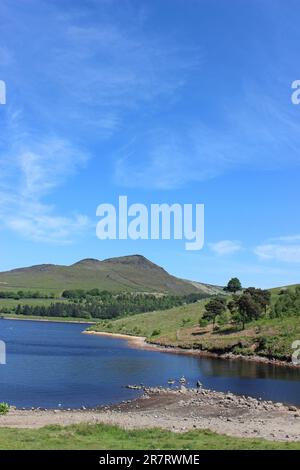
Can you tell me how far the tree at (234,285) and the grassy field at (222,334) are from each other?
2024 cm

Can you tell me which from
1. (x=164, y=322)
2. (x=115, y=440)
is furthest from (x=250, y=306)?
(x=115, y=440)

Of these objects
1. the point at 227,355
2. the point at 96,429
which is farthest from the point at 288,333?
the point at 96,429

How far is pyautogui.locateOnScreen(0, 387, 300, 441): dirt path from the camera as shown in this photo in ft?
139

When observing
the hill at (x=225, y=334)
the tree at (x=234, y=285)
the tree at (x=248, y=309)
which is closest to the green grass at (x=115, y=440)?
the hill at (x=225, y=334)

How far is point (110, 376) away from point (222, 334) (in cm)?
5035

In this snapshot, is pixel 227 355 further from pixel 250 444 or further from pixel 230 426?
pixel 250 444

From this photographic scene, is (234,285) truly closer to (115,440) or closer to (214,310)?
(214,310)

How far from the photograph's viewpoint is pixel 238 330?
125375mm

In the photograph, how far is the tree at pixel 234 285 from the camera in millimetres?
189625

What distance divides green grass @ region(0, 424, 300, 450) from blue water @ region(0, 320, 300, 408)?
22.3 meters

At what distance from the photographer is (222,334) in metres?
128

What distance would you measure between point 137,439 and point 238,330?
95.1 meters

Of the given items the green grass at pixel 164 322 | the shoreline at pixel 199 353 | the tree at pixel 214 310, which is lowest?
the shoreline at pixel 199 353

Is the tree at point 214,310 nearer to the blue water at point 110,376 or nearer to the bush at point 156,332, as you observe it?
the bush at point 156,332
